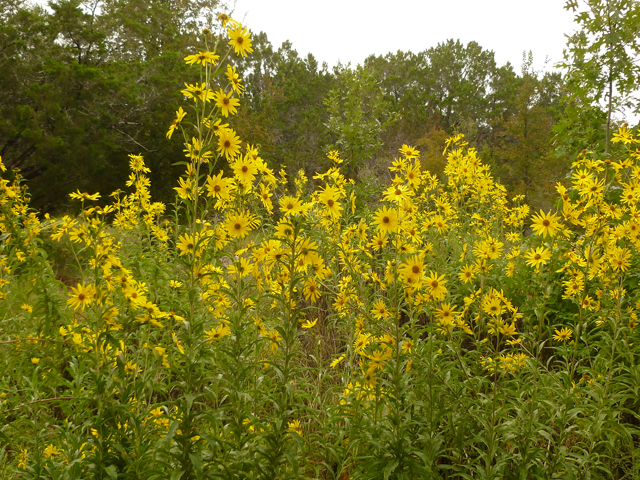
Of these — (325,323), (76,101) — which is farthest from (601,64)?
(76,101)

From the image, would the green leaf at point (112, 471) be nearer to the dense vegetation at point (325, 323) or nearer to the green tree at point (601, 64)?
the dense vegetation at point (325, 323)

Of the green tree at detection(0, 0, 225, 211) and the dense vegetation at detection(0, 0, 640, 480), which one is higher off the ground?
the green tree at detection(0, 0, 225, 211)

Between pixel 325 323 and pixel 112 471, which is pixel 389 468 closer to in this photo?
pixel 112 471

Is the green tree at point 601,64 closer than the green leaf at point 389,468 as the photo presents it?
No

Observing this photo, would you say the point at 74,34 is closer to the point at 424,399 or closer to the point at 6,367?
the point at 6,367

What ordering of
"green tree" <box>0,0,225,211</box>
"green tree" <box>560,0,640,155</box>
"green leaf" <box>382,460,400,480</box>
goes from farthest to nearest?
"green tree" <box>0,0,225,211</box> → "green tree" <box>560,0,640,155</box> → "green leaf" <box>382,460,400,480</box>

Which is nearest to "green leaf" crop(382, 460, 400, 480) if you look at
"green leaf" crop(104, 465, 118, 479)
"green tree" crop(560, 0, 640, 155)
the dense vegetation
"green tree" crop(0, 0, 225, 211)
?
the dense vegetation

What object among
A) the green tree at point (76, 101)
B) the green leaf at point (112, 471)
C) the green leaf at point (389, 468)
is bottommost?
the green leaf at point (112, 471)

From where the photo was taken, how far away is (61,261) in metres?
8.03

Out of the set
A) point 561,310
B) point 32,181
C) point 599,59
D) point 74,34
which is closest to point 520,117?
point 599,59

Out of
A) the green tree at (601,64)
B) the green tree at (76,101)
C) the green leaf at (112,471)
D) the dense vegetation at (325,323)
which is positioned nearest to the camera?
the green leaf at (112,471)

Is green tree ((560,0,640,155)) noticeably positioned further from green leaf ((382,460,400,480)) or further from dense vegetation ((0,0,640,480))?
green leaf ((382,460,400,480))

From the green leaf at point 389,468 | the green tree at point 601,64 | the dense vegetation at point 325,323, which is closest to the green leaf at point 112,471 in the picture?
the dense vegetation at point 325,323

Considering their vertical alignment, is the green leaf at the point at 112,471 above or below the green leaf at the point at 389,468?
below
